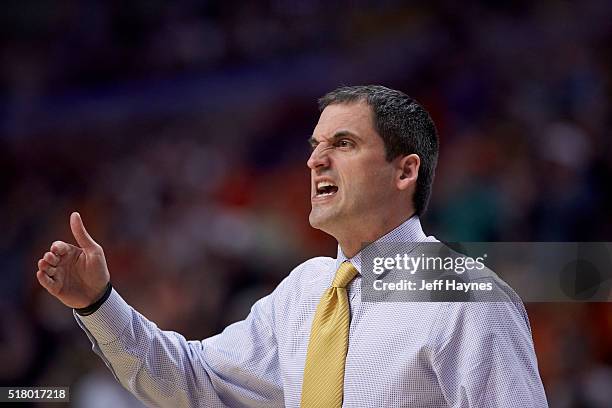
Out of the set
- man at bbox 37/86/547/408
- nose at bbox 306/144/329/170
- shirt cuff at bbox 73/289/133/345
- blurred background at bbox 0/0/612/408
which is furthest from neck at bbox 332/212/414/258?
blurred background at bbox 0/0/612/408

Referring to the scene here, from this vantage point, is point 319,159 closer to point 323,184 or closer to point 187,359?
point 323,184

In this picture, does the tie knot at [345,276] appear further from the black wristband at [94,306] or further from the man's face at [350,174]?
the black wristband at [94,306]

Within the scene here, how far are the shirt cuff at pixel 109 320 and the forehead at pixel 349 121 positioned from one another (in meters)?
0.40

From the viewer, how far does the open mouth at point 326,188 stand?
1407 mm

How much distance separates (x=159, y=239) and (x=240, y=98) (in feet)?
1.55

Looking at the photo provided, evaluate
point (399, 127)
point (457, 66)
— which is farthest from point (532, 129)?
point (399, 127)

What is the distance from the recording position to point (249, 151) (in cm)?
264

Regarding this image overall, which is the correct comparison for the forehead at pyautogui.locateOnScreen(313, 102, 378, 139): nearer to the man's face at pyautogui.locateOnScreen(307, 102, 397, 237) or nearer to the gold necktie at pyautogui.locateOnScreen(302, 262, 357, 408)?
the man's face at pyautogui.locateOnScreen(307, 102, 397, 237)

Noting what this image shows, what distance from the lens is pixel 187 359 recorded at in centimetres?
145

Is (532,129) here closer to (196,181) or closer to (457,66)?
(457,66)

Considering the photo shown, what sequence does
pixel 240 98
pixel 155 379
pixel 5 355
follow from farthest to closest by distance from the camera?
pixel 240 98
pixel 5 355
pixel 155 379

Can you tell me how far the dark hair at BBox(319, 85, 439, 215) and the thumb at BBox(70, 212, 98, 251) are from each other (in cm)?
43

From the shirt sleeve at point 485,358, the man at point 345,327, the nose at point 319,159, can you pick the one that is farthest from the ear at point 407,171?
the shirt sleeve at point 485,358

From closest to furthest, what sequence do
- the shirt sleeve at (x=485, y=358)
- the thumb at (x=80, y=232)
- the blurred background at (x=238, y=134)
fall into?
the shirt sleeve at (x=485, y=358)
the thumb at (x=80, y=232)
the blurred background at (x=238, y=134)
